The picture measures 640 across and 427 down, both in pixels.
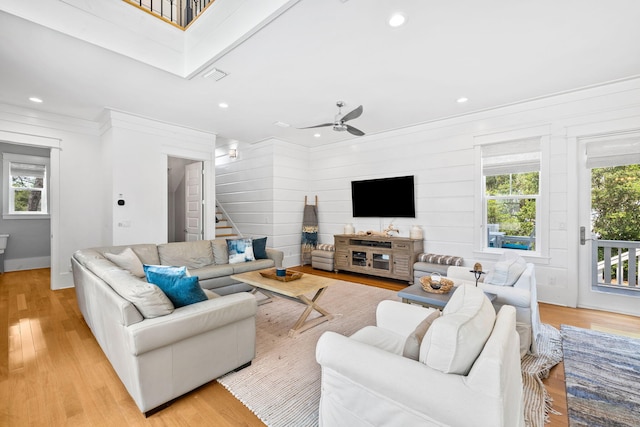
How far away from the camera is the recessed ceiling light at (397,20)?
7.47 ft

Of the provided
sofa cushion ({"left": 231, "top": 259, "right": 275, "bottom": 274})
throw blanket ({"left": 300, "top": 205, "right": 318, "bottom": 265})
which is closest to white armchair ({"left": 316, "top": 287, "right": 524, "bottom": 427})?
sofa cushion ({"left": 231, "top": 259, "right": 275, "bottom": 274})

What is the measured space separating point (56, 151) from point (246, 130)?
313 cm

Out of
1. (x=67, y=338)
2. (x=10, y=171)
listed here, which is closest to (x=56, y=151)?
(x=10, y=171)

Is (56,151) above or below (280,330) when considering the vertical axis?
above

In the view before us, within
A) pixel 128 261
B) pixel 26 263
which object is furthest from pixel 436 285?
pixel 26 263

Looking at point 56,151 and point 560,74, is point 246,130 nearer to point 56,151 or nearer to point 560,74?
point 56,151

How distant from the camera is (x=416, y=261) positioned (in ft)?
15.8

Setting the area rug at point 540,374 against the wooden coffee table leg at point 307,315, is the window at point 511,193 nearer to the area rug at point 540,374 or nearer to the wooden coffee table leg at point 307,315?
the area rug at point 540,374

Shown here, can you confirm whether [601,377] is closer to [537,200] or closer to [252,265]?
[537,200]

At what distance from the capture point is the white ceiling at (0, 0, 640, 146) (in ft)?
7.57

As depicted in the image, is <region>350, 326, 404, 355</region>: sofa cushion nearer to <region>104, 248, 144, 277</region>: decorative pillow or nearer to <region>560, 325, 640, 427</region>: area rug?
<region>560, 325, 640, 427</region>: area rug

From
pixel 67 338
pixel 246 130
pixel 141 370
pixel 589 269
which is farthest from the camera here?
pixel 246 130

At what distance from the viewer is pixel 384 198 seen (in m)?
5.50

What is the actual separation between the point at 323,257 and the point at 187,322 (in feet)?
14.0
